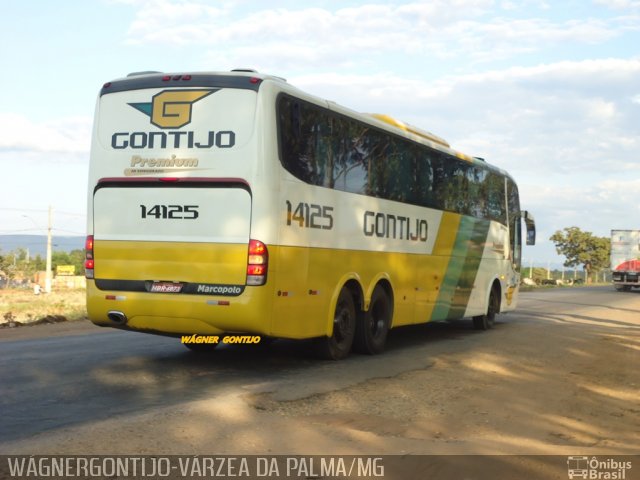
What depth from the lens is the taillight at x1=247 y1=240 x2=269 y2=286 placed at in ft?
32.5

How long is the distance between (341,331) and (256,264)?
2.74 m

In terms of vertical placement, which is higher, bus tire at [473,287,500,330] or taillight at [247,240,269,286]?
taillight at [247,240,269,286]

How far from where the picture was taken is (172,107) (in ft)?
34.1

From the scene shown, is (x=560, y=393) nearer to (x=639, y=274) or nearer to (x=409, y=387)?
(x=409, y=387)

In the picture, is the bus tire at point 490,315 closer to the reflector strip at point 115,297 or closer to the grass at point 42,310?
the grass at point 42,310

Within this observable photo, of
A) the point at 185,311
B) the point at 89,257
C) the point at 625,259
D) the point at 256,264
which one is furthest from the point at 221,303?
the point at 625,259

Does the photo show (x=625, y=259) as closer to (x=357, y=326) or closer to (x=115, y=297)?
(x=357, y=326)

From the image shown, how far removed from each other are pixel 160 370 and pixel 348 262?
3038 millimetres

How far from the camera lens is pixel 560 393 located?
1015 centimetres

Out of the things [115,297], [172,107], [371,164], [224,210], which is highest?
[172,107]

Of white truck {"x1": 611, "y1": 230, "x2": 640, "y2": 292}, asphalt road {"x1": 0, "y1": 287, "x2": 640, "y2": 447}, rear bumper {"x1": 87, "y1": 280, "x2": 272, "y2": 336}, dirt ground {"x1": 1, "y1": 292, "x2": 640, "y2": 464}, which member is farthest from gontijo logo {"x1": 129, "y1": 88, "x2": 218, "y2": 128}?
white truck {"x1": 611, "y1": 230, "x2": 640, "y2": 292}

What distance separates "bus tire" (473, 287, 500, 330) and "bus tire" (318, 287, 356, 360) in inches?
262

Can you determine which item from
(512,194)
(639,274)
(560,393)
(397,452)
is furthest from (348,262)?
(639,274)

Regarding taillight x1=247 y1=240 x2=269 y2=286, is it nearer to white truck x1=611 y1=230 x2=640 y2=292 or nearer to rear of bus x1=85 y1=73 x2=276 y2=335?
rear of bus x1=85 y1=73 x2=276 y2=335
